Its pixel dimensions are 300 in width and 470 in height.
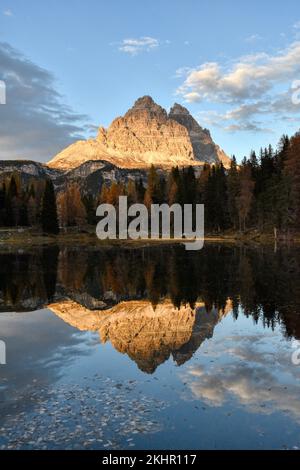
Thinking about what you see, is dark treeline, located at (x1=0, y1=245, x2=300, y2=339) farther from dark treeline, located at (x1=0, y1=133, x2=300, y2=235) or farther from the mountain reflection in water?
dark treeline, located at (x1=0, y1=133, x2=300, y2=235)

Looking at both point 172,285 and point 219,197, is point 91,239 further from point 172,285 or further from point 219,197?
point 172,285

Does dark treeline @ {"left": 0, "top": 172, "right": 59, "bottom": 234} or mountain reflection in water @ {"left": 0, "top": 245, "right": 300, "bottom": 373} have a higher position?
dark treeline @ {"left": 0, "top": 172, "right": 59, "bottom": 234}

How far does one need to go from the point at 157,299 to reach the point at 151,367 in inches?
548

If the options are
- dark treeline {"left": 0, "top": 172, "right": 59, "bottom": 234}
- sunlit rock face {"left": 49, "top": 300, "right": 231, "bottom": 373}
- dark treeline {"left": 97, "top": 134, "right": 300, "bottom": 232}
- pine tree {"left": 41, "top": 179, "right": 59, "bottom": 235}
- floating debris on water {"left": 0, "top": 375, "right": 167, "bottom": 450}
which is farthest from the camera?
dark treeline {"left": 0, "top": 172, "right": 59, "bottom": 234}

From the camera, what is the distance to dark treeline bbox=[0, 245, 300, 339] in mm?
28500

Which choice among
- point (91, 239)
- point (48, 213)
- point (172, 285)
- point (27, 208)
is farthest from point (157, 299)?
point (27, 208)

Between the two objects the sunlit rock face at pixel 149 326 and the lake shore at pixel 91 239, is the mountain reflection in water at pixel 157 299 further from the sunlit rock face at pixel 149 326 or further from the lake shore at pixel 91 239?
the lake shore at pixel 91 239

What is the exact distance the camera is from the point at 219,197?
124m

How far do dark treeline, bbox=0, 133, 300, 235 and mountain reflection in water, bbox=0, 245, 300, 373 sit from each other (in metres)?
45.1

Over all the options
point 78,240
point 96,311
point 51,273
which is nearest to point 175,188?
point 78,240

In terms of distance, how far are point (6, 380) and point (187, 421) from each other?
669 cm

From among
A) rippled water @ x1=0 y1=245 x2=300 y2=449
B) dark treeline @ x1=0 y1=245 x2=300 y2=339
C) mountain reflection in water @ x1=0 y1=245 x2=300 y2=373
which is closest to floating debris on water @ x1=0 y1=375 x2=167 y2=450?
rippled water @ x1=0 y1=245 x2=300 y2=449

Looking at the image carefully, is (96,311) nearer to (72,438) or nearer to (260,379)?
(260,379)

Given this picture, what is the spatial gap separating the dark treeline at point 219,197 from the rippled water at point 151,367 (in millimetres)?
61402
